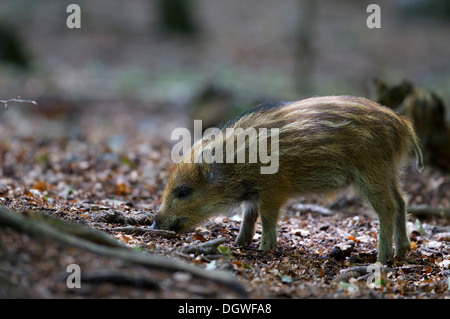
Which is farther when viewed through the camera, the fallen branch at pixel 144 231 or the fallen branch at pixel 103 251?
A: the fallen branch at pixel 144 231

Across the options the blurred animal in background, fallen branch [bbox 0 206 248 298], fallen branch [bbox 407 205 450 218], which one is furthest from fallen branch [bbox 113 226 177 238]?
the blurred animal in background

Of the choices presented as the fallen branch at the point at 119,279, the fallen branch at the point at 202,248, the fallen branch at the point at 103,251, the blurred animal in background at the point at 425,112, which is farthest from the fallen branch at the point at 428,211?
the fallen branch at the point at 119,279

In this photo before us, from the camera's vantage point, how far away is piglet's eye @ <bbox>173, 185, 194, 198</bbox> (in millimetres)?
6695

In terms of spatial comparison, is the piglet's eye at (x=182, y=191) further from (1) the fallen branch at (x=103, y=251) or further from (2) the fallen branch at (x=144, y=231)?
(1) the fallen branch at (x=103, y=251)

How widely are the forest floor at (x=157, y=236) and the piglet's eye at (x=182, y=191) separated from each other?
0.49 m

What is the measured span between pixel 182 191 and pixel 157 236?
2.98 feet

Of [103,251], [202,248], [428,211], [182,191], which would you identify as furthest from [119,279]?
[428,211]

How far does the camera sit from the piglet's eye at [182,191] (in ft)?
22.0

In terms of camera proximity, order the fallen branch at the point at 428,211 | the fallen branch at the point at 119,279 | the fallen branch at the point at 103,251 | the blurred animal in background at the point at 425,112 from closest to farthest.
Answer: the fallen branch at the point at 119,279 < the fallen branch at the point at 103,251 < the fallen branch at the point at 428,211 < the blurred animal in background at the point at 425,112

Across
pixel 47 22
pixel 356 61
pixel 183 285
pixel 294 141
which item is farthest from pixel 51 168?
pixel 47 22

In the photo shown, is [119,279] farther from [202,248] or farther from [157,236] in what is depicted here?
[157,236]

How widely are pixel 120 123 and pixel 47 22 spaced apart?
1503cm

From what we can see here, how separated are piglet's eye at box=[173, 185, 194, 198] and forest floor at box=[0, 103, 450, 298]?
49 cm

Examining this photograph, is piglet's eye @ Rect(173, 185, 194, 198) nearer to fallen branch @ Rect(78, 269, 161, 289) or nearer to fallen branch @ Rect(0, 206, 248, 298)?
fallen branch @ Rect(0, 206, 248, 298)
